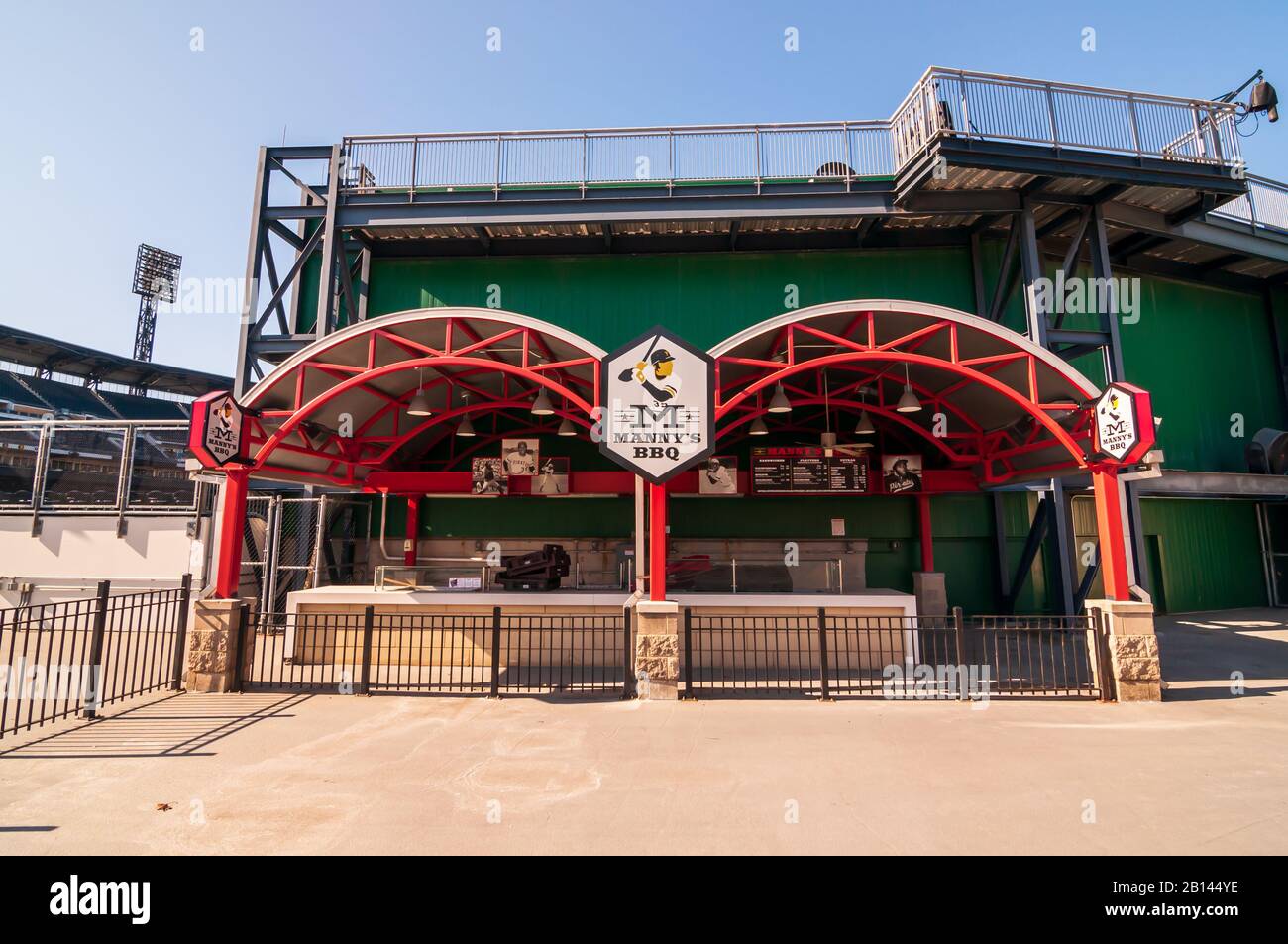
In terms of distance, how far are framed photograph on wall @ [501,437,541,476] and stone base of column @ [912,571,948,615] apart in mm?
11791

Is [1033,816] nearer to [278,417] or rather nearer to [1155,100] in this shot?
[278,417]

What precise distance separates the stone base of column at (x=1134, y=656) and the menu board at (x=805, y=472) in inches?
275

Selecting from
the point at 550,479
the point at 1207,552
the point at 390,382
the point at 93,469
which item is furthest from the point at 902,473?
the point at 93,469

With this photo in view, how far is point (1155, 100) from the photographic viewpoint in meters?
15.2

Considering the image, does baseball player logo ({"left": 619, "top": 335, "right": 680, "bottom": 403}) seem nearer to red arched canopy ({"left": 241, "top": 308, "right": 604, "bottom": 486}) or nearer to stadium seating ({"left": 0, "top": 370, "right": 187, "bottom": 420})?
red arched canopy ({"left": 241, "top": 308, "right": 604, "bottom": 486})

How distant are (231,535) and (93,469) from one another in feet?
38.5

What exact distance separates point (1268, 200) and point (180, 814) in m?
31.9

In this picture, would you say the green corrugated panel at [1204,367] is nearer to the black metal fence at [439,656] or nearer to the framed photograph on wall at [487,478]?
the black metal fence at [439,656]

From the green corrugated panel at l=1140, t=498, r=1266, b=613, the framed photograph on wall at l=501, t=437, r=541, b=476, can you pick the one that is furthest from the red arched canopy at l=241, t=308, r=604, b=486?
the green corrugated panel at l=1140, t=498, r=1266, b=613

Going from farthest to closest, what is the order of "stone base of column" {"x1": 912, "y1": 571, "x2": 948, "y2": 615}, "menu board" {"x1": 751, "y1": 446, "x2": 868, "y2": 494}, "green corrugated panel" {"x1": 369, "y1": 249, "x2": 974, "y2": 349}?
1. "green corrugated panel" {"x1": 369, "y1": 249, "x2": 974, "y2": 349}
2. "stone base of column" {"x1": 912, "y1": 571, "x2": 948, "y2": 615}
3. "menu board" {"x1": 751, "y1": 446, "x2": 868, "y2": 494}

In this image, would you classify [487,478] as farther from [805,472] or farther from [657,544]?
[805,472]

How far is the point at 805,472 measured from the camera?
15.8m

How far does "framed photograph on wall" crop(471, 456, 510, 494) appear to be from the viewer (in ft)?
53.7

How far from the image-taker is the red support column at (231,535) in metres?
9.86
